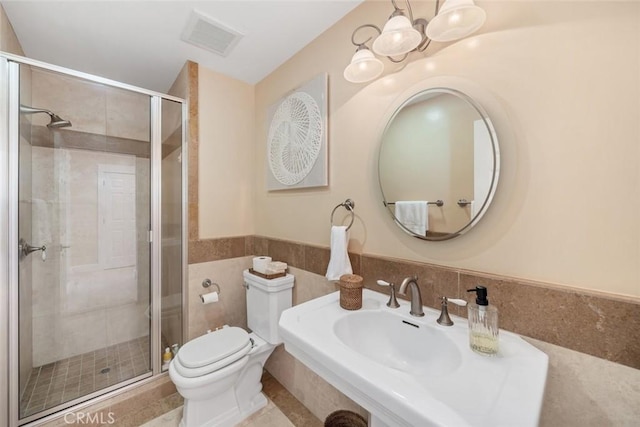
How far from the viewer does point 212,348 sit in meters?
1.40

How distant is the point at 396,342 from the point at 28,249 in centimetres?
211

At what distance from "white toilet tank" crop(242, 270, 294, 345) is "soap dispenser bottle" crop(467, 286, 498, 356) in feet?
3.56

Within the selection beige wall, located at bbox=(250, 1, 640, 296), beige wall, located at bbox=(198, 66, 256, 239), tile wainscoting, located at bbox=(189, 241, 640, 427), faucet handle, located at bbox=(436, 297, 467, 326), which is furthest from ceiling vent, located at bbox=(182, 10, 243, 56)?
faucet handle, located at bbox=(436, 297, 467, 326)

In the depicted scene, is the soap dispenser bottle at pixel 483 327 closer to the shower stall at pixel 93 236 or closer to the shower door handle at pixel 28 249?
the shower stall at pixel 93 236

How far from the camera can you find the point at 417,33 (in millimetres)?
905

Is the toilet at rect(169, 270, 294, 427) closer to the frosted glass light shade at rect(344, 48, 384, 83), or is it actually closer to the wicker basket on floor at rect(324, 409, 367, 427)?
the wicker basket on floor at rect(324, 409, 367, 427)

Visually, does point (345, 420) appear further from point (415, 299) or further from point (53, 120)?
point (53, 120)

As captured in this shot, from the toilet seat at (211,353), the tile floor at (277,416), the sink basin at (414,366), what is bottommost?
the tile floor at (277,416)

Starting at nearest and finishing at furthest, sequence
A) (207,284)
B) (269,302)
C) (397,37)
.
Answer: (397,37)
(269,302)
(207,284)

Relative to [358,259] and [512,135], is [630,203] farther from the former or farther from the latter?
[358,259]

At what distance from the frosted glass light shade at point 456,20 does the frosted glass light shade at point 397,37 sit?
0.24ft

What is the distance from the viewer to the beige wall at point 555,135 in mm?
636

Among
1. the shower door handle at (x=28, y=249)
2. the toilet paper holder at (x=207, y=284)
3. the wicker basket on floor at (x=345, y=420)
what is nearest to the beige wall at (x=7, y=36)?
the shower door handle at (x=28, y=249)

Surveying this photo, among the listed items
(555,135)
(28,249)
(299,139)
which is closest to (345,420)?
(555,135)
